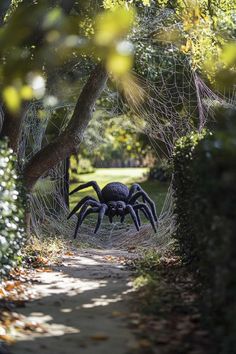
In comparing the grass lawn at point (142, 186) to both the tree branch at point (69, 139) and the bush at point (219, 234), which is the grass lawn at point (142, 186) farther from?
the bush at point (219, 234)

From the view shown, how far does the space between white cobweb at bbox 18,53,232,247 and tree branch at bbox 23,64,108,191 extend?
482mm

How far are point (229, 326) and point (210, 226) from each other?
1015 millimetres

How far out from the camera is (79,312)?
5.57m

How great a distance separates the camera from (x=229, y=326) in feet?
12.7

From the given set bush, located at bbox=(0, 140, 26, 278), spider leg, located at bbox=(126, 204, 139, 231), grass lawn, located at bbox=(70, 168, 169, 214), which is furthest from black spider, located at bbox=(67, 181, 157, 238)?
bush, located at bbox=(0, 140, 26, 278)

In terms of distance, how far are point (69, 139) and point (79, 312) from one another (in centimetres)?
493

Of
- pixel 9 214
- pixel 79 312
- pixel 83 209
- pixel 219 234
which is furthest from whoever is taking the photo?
pixel 83 209

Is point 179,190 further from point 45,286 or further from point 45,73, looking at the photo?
point 45,73

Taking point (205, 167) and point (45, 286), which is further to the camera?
point (45, 286)

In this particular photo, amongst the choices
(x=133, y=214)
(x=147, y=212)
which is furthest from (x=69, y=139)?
(x=133, y=214)

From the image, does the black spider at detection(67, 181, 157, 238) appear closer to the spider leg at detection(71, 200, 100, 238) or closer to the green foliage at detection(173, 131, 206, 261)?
the spider leg at detection(71, 200, 100, 238)

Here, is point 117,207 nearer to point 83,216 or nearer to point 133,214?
point 133,214

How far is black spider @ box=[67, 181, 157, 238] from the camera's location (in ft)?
43.0

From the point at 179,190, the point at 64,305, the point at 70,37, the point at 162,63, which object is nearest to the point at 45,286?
the point at 64,305
